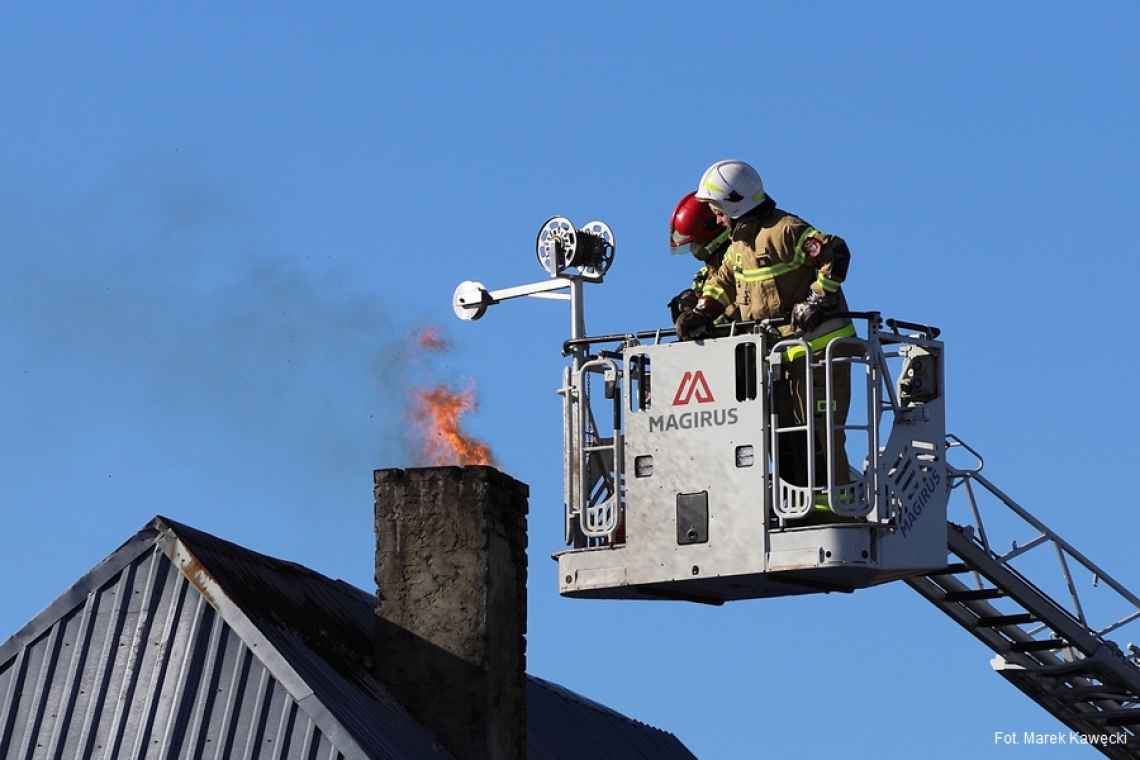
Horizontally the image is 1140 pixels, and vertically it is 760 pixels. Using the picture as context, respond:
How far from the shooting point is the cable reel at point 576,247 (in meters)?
32.6

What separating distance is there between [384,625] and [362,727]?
1759 mm

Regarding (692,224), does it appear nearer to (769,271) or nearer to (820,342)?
(769,271)

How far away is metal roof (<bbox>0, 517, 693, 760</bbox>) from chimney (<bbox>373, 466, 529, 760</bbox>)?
342 mm

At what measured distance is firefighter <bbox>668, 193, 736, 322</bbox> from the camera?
32219mm

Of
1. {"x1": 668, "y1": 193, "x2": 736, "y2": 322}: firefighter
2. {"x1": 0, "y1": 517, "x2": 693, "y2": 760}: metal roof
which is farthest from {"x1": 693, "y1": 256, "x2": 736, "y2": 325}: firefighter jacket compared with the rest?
{"x1": 0, "y1": 517, "x2": 693, "y2": 760}: metal roof

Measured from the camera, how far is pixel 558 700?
122ft

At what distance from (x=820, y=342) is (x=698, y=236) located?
7.48 feet

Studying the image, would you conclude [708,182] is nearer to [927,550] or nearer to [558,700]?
[927,550]

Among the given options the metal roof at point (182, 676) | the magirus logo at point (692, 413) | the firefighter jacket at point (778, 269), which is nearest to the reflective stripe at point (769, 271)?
the firefighter jacket at point (778, 269)

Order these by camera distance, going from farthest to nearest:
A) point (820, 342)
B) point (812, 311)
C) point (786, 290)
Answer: point (786, 290) < point (820, 342) < point (812, 311)

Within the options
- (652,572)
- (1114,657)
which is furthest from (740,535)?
(1114,657)

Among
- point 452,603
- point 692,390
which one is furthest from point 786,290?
point 452,603

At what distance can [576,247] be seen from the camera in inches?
1283

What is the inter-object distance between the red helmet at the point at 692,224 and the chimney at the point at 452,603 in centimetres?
342
